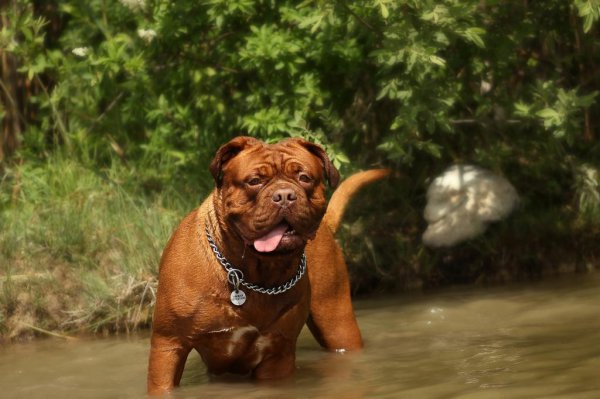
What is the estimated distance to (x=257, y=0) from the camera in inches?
297

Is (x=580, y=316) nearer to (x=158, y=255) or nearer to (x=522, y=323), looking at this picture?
(x=522, y=323)

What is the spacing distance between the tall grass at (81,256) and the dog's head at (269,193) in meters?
2.33

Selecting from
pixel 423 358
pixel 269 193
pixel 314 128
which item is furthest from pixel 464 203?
pixel 269 193

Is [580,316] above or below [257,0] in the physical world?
below

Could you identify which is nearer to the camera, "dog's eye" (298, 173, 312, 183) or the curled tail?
"dog's eye" (298, 173, 312, 183)

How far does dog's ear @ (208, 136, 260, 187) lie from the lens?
15.2ft

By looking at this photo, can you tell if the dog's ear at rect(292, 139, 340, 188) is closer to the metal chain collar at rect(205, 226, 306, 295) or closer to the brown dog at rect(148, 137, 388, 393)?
the brown dog at rect(148, 137, 388, 393)

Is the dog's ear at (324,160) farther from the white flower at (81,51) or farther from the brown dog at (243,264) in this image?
the white flower at (81,51)

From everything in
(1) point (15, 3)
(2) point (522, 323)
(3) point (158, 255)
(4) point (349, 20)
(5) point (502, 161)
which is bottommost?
(2) point (522, 323)

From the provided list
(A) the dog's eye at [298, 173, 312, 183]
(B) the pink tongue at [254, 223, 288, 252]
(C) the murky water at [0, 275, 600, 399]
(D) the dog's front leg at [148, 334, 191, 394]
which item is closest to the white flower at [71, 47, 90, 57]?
(C) the murky water at [0, 275, 600, 399]

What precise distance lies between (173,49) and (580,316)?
130 inches

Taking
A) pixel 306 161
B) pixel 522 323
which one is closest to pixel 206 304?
pixel 306 161

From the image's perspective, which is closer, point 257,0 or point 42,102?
point 257,0

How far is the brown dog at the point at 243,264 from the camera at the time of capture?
4465mm
